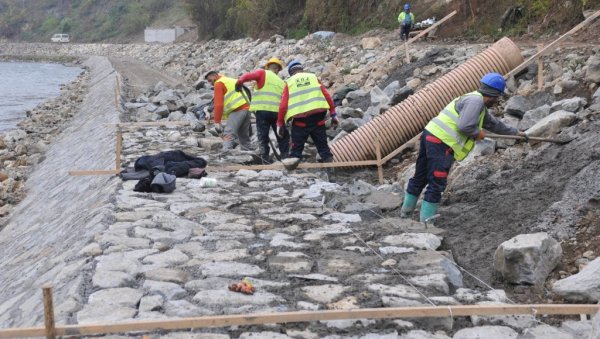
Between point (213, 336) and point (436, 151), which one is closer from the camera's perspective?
point (213, 336)

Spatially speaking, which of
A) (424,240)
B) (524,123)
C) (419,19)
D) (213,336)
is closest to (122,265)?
(213,336)

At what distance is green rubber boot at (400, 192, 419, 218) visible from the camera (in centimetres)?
694

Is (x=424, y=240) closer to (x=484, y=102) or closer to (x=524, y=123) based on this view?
(x=484, y=102)

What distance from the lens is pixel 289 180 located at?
826cm

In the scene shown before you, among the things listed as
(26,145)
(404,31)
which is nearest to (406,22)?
(404,31)

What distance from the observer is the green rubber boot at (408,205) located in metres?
6.94

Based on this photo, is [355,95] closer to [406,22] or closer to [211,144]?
[211,144]

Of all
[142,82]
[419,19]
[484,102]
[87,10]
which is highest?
[484,102]

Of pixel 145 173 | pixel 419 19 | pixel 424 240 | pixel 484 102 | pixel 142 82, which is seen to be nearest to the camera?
pixel 424 240

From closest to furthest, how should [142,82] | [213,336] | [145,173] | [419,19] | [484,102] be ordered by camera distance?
[213,336], [484,102], [145,173], [419,19], [142,82]

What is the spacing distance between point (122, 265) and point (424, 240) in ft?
8.17

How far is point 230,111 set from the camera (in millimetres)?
10469

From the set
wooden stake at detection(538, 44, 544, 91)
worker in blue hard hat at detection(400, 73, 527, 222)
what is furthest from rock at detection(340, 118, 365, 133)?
worker in blue hard hat at detection(400, 73, 527, 222)

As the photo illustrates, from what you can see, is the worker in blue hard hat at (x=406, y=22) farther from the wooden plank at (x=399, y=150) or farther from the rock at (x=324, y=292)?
the rock at (x=324, y=292)
